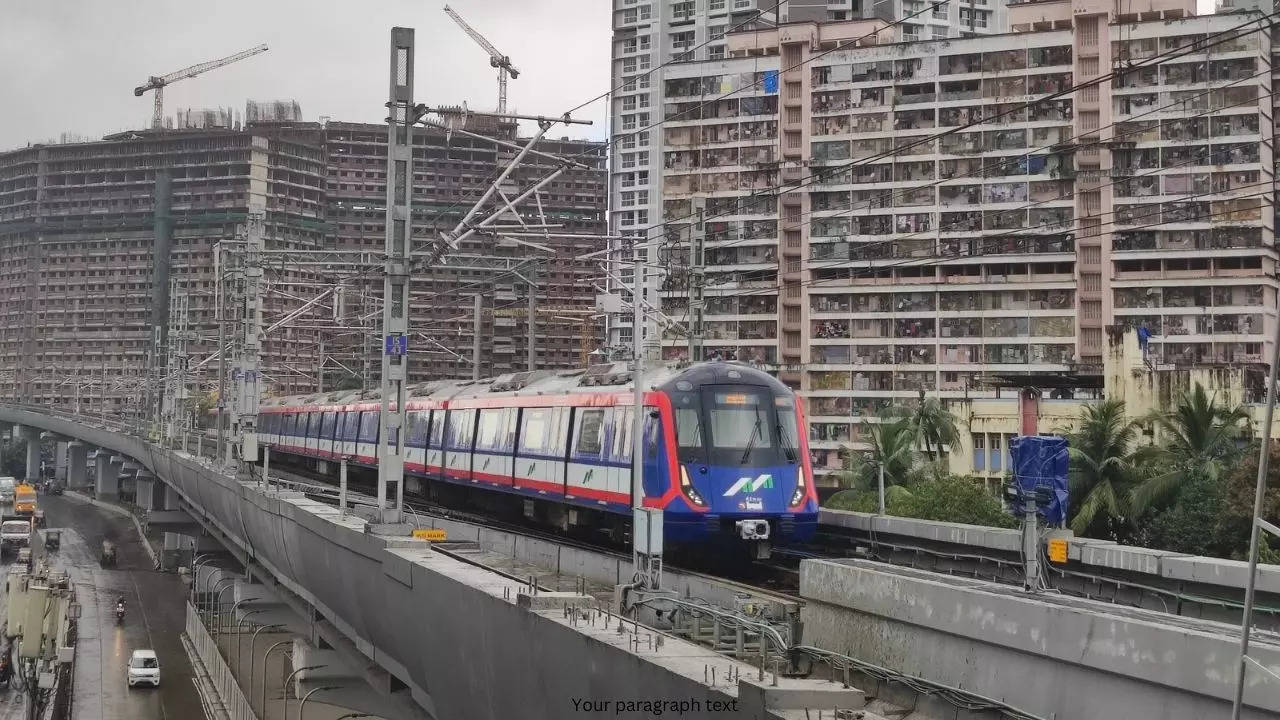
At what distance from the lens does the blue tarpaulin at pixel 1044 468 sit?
14570 mm

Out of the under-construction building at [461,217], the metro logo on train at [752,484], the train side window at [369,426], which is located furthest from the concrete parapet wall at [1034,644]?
the under-construction building at [461,217]

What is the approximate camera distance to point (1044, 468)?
14617 millimetres

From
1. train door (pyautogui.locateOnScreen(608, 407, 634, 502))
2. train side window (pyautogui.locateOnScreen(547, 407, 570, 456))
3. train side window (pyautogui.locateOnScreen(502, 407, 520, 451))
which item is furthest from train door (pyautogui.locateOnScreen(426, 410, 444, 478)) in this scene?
train door (pyautogui.locateOnScreen(608, 407, 634, 502))

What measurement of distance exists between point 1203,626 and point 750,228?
6333 centimetres

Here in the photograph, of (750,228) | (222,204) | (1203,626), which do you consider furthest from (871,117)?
(222,204)

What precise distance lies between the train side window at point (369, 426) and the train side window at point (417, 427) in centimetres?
355

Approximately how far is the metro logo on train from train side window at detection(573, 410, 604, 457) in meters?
3.54

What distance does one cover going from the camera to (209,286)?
138750mm

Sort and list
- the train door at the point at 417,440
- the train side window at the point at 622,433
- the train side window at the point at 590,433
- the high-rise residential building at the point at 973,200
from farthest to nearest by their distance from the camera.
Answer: the high-rise residential building at the point at 973,200 → the train door at the point at 417,440 → the train side window at the point at 590,433 → the train side window at the point at 622,433

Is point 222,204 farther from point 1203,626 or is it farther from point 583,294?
point 1203,626

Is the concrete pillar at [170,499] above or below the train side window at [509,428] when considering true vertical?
below

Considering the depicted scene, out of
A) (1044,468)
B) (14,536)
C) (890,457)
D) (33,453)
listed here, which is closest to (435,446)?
(890,457)

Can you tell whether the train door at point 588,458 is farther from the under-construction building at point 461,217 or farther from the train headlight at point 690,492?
the under-construction building at point 461,217

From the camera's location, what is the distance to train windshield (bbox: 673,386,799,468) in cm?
2205
